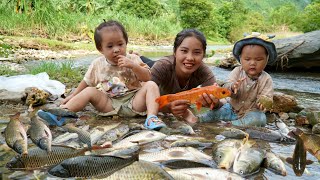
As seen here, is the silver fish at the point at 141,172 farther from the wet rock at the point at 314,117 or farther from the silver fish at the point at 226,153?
the wet rock at the point at 314,117

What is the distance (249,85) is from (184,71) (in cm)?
86

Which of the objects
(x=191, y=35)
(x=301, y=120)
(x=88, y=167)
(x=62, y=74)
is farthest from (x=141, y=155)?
(x=62, y=74)

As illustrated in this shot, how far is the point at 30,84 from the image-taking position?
5992 mm

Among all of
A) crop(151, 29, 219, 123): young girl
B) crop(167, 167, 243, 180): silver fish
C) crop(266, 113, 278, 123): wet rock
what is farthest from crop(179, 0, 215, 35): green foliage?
crop(167, 167, 243, 180): silver fish

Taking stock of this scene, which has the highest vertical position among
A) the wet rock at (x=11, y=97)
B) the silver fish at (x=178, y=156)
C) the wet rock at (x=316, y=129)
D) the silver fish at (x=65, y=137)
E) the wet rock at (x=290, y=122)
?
the silver fish at (x=178, y=156)

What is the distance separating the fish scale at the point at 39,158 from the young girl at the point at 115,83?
1605 millimetres

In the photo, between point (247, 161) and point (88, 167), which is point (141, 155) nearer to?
point (88, 167)

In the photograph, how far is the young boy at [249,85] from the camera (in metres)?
4.43

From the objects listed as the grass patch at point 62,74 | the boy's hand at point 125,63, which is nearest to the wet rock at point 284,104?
the boy's hand at point 125,63

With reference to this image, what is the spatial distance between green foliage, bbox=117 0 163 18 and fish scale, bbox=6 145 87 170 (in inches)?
1823

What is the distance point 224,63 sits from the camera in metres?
13.0

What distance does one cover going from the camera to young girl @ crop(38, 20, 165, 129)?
444 centimetres

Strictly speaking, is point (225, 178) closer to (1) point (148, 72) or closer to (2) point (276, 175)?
(2) point (276, 175)

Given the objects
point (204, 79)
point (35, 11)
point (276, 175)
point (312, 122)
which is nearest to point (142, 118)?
point (204, 79)
